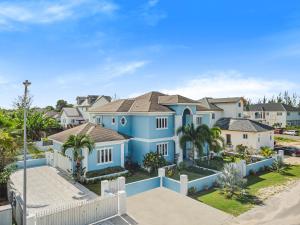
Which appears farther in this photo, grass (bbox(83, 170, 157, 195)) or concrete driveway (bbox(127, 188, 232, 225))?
grass (bbox(83, 170, 157, 195))

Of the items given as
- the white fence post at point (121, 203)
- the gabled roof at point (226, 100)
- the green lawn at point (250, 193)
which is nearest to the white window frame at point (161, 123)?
the green lawn at point (250, 193)

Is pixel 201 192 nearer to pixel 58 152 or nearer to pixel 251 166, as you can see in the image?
pixel 251 166

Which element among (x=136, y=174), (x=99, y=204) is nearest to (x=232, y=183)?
(x=136, y=174)

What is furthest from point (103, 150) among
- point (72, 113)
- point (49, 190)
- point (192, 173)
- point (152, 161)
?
point (72, 113)

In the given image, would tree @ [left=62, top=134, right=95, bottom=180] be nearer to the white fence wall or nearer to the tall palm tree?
the white fence wall

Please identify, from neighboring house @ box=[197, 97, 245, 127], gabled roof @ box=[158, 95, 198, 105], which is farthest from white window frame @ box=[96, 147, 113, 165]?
neighboring house @ box=[197, 97, 245, 127]

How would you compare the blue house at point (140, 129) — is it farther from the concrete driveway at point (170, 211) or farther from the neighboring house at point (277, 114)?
the neighboring house at point (277, 114)
